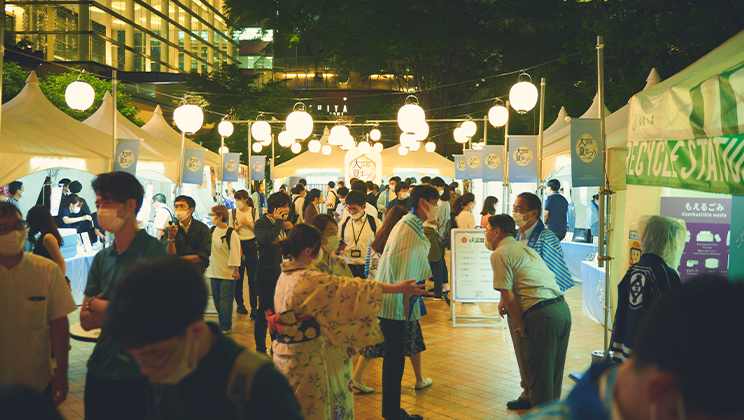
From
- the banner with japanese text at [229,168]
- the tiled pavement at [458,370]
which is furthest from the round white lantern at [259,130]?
the tiled pavement at [458,370]

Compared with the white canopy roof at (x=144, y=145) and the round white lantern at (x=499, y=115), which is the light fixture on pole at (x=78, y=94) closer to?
the white canopy roof at (x=144, y=145)

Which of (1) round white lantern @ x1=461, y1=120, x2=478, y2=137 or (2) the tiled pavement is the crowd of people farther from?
(1) round white lantern @ x1=461, y1=120, x2=478, y2=137

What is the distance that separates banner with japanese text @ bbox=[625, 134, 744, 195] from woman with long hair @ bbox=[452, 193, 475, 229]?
527cm

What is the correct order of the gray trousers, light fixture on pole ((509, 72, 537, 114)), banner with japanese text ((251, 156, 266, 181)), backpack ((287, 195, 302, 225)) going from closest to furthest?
the gray trousers → light fixture on pole ((509, 72, 537, 114)) → backpack ((287, 195, 302, 225)) → banner with japanese text ((251, 156, 266, 181))

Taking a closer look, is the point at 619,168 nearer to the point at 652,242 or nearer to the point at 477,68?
the point at 652,242

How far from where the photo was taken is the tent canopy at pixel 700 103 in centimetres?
296

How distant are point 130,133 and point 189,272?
1240 centimetres

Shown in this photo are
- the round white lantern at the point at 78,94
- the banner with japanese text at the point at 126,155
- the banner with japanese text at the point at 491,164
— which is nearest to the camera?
the banner with japanese text at the point at 126,155

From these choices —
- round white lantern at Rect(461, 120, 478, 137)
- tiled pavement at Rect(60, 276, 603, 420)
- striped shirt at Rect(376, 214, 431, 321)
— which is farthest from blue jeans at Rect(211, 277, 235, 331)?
round white lantern at Rect(461, 120, 478, 137)

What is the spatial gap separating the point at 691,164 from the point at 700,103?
0.48 m

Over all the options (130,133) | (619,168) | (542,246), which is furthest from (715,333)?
(130,133)

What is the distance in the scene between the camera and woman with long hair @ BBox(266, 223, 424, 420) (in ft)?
10.9

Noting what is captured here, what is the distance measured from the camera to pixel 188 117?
36.1 ft

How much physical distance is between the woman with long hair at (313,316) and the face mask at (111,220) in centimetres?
101
